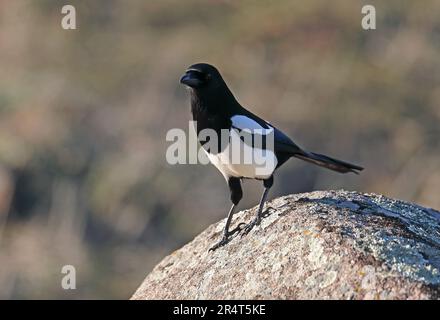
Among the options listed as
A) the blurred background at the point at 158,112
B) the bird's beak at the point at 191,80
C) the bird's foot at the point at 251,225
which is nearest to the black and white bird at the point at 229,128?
the bird's beak at the point at 191,80

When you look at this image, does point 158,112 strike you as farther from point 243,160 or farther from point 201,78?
point 243,160

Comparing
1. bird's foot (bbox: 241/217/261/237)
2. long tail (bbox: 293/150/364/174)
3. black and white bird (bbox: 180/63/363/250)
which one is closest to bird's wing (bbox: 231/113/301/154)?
black and white bird (bbox: 180/63/363/250)

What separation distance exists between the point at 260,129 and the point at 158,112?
10.0 meters

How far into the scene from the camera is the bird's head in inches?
274

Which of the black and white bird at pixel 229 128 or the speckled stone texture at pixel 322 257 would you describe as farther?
the black and white bird at pixel 229 128

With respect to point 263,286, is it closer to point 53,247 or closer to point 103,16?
point 53,247

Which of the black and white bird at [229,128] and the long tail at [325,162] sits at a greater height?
the black and white bird at [229,128]

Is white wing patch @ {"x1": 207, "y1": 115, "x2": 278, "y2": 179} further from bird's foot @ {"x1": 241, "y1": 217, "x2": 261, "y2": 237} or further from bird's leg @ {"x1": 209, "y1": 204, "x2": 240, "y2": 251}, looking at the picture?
bird's foot @ {"x1": 241, "y1": 217, "x2": 261, "y2": 237}

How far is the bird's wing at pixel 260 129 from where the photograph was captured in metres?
6.93

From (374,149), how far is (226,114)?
9779 millimetres

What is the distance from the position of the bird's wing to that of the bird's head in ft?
0.89

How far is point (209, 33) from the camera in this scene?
70.6 feet

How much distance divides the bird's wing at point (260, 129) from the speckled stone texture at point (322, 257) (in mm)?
644

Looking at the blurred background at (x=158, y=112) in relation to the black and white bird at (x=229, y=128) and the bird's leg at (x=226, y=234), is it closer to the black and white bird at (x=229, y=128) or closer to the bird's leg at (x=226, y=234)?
the black and white bird at (x=229, y=128)
